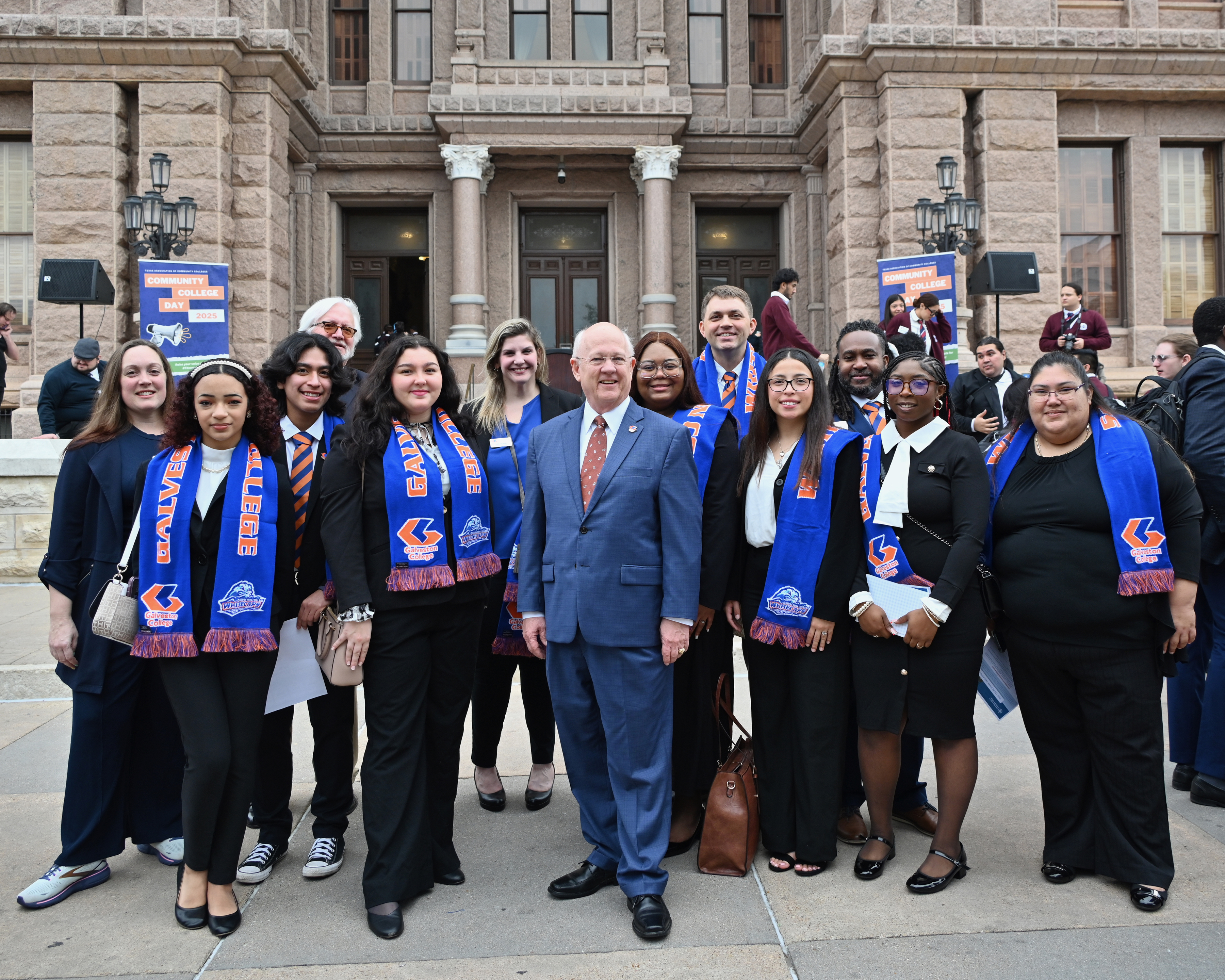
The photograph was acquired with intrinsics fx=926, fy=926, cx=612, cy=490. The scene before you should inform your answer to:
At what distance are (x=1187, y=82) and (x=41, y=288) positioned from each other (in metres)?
17.3

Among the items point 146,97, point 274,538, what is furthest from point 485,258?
point 274,538

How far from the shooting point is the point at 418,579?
340 cm

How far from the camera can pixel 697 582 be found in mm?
3441

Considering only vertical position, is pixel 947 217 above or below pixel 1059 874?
above

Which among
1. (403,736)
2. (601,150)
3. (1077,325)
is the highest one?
(601,150)

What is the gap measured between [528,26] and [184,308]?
916cm

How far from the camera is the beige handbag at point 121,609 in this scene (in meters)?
3.32

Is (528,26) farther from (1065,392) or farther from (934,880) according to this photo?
(934,880)

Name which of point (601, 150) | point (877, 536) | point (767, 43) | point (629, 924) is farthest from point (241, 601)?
point (767, 43)

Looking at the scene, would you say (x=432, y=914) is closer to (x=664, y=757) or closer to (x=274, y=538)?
(x=664, y=757)

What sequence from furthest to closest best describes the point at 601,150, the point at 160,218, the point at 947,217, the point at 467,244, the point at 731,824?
the point at 601,150 → the point at 467,244 → the point at 947,217 → the point at 160,218 → the point at 731,824

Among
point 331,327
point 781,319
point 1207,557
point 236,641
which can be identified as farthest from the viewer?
point 781,319

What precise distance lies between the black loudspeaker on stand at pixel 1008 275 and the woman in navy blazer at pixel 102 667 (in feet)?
38.1

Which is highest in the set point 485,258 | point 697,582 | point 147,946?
point 485,258
